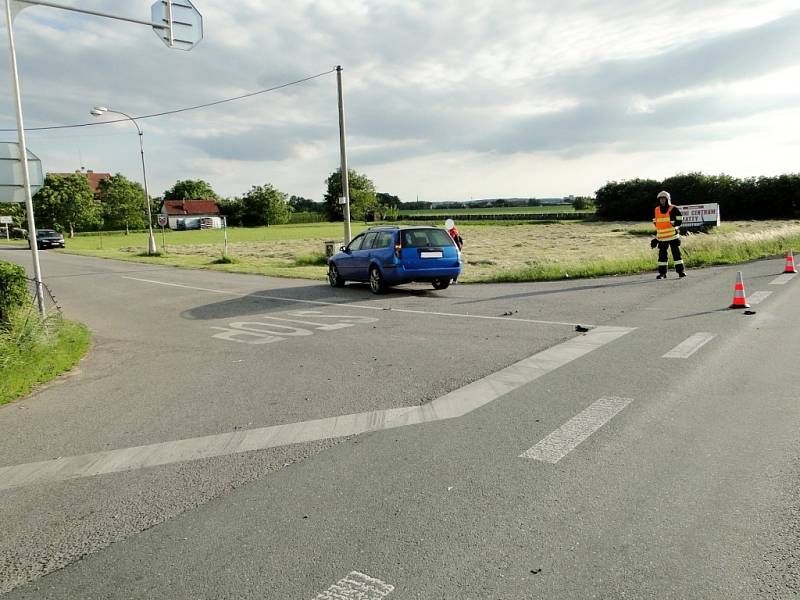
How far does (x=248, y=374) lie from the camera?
23.5 feet

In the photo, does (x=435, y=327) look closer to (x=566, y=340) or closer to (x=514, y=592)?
(x=566, y=340)

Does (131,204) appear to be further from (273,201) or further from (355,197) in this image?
(355,197)

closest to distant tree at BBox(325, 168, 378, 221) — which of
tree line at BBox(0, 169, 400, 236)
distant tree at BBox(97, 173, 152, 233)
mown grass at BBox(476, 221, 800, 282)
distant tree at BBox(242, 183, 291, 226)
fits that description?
tree line at BBox(0, 169, 400, 236)

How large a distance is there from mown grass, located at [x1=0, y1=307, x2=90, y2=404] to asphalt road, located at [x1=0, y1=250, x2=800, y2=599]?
0.32 meters

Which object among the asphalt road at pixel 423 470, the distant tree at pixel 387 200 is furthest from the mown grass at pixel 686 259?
the distant tree at pixel 387 200

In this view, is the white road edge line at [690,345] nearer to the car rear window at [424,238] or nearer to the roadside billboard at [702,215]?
the car rear window at [424,238]

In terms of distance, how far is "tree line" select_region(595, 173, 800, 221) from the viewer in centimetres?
6391

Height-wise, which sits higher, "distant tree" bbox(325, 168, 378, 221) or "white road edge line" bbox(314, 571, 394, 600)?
"distant tree" bbox(325, 168, 378, 221)

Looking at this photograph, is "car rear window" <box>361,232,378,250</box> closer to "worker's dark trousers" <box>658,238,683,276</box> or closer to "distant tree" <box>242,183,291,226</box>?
"worker's dark trousers" <box>658,238,683,276</box>

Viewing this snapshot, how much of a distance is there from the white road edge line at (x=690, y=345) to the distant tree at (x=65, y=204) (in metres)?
84.4

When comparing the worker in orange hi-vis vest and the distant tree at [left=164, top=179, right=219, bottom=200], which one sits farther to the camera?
the distant tree at [left=164, top=179, right=219, bottom=200]

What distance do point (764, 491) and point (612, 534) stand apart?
1.14 meters

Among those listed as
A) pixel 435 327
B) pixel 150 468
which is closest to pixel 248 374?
pixel 150 468

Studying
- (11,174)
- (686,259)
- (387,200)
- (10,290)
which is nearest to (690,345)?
(10,290)
